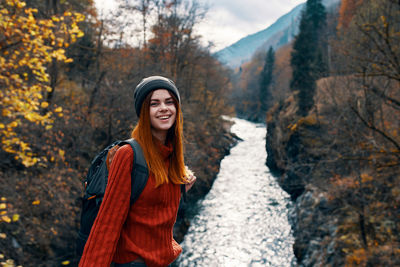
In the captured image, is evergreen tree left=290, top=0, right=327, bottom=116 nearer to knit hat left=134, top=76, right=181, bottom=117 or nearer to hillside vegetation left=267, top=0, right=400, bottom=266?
hillside vegetation left=267, top=0, right=400, bottom=266

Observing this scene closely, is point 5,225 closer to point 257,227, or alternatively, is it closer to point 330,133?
point 257,227

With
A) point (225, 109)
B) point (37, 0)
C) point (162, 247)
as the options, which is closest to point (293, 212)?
point (162, 247)

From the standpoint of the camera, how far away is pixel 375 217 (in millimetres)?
7867

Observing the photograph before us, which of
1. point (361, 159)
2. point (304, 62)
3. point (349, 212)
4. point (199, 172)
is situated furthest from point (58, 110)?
point (304, 62)

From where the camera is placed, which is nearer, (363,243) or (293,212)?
(363,243)

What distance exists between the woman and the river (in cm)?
900

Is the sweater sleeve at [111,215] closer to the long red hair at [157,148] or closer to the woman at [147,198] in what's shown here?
the woman at [147,198]

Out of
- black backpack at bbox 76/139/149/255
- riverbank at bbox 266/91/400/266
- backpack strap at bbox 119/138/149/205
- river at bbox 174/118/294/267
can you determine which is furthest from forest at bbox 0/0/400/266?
backpack strap at bbox 119/138/149/205

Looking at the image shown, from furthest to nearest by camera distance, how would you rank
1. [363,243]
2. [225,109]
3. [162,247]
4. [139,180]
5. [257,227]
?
1. [225,109]
2. [257,227]
3. [363,243]
4. [162,247]
5. [139,180]

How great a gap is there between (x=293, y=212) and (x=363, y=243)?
202 inches

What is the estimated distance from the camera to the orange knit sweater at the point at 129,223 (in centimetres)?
123

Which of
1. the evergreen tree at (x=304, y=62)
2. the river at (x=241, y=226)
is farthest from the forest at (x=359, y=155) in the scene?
the evergreen tree at (x=304, y=62)

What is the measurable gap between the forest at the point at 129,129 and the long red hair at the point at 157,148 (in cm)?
287

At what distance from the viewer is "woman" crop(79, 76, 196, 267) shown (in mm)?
1249
